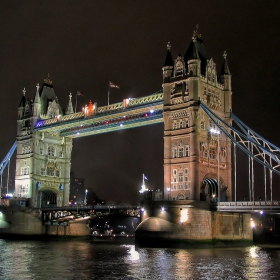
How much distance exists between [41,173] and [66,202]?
583 cm

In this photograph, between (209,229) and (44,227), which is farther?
(44,227)

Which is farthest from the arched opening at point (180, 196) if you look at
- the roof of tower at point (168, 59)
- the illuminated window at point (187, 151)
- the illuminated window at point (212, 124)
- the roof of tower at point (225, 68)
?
the roof of tower at point (225, 68)

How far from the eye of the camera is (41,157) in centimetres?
7794

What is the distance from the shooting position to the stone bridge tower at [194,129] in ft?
182

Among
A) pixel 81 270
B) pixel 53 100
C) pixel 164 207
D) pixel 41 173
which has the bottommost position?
pixel 81 270

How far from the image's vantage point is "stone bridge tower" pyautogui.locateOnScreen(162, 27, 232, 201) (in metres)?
55.6

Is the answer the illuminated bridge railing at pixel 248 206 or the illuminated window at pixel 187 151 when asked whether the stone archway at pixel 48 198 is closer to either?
the illuminated window at pixel 187 151

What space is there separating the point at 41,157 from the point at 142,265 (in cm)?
4352

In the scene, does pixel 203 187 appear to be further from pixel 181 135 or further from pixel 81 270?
pixel 81 270

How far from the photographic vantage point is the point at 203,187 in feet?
185

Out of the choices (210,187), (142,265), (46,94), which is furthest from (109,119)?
Result: (142,265)

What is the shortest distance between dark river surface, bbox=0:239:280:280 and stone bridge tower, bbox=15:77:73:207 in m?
29.1

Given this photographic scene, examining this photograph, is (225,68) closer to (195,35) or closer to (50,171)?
(195,35)

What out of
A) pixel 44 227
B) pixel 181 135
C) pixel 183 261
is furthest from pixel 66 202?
pixel 183 261
